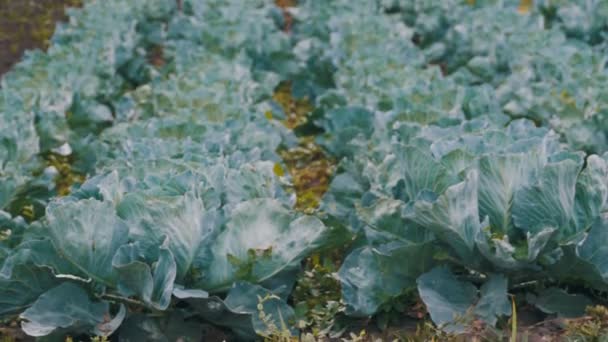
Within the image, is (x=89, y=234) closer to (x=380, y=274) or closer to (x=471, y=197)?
(x=380, y=274)

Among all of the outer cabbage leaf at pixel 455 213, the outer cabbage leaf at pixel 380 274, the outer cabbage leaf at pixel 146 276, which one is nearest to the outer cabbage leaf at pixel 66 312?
the outer cabbage leaf at pixel 146 276

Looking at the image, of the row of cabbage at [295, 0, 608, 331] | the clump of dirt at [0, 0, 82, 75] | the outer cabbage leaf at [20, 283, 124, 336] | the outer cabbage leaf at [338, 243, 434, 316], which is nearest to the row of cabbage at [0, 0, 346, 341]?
the outer cabbage leaf at [20, 283, 124, 336]

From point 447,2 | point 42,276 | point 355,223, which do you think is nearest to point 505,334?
point 355,223

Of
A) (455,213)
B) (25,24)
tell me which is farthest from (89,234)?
(25,24)

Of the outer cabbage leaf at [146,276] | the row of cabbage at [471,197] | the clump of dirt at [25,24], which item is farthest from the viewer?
the clump of dirt at [25,24]

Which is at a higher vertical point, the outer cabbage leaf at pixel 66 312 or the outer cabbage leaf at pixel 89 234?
the outer cabbage leaf at pixel 89 234

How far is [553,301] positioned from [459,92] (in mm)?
2102

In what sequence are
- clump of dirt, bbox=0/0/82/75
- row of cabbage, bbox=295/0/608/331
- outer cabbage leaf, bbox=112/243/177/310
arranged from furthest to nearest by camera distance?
clump of dirt, bbox=0/0/82/75
row of cabbage, bbox=295/0/608/331
outer cabbage leaf, bbox=112/243/177/310

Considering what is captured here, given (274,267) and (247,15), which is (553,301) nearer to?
(274,267)

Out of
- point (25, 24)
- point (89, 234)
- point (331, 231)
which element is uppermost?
point (89, 234)

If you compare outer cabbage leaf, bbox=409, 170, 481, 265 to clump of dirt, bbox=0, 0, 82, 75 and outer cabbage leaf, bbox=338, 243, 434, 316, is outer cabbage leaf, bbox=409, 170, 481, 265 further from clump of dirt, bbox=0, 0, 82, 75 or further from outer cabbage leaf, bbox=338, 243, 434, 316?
clump of dirt, bbox=0, 0, 82, 75

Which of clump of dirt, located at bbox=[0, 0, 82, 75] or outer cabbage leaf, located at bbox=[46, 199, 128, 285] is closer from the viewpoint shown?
outer cabbage leaf, located at bbox=[46, 199, 128, 285]

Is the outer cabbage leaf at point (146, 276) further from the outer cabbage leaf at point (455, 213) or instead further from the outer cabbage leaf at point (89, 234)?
the outer cabbage leaf at point (455, 213)

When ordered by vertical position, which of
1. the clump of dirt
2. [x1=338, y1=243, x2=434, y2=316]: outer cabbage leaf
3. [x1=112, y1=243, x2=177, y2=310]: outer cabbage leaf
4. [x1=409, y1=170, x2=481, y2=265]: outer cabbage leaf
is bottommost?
the clump of dirt
